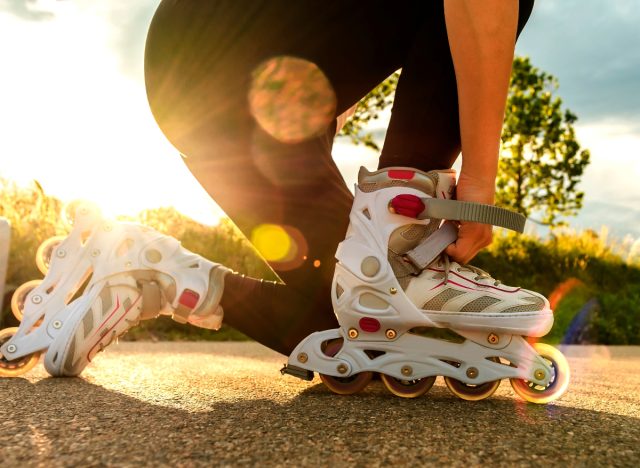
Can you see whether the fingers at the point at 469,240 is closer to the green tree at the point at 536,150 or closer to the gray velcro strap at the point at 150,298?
the gray velcro strap at the point at 150,298

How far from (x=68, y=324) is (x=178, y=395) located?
45cm

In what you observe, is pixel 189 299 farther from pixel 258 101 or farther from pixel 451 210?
pixel 451 210

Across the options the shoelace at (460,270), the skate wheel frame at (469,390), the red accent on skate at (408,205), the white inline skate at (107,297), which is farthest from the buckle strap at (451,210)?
the white inline skate at (107,297)

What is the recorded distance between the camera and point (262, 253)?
5.39 feet

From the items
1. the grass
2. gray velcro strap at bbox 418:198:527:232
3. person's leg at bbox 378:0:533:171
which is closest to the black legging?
person's leg at bbox 378:0:533:171

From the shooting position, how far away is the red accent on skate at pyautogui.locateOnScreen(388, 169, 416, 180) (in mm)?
1430

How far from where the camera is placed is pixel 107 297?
1.67m

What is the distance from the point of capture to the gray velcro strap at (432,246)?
1398mm

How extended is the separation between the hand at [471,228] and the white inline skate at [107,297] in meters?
0.65

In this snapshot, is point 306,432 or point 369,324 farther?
point 369,324

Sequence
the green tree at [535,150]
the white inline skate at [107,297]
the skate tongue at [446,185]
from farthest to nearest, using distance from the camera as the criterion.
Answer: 1. the green tree at [535,150]
2. the white inline skate at [107,297]
3. the skate tongue at [446,185]

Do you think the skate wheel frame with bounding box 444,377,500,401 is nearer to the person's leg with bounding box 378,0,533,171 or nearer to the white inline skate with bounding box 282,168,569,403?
the white inline skate with bounding box 282,168,569,403

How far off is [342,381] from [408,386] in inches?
6.1

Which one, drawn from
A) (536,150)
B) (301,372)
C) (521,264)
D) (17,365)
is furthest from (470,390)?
(536,150)
